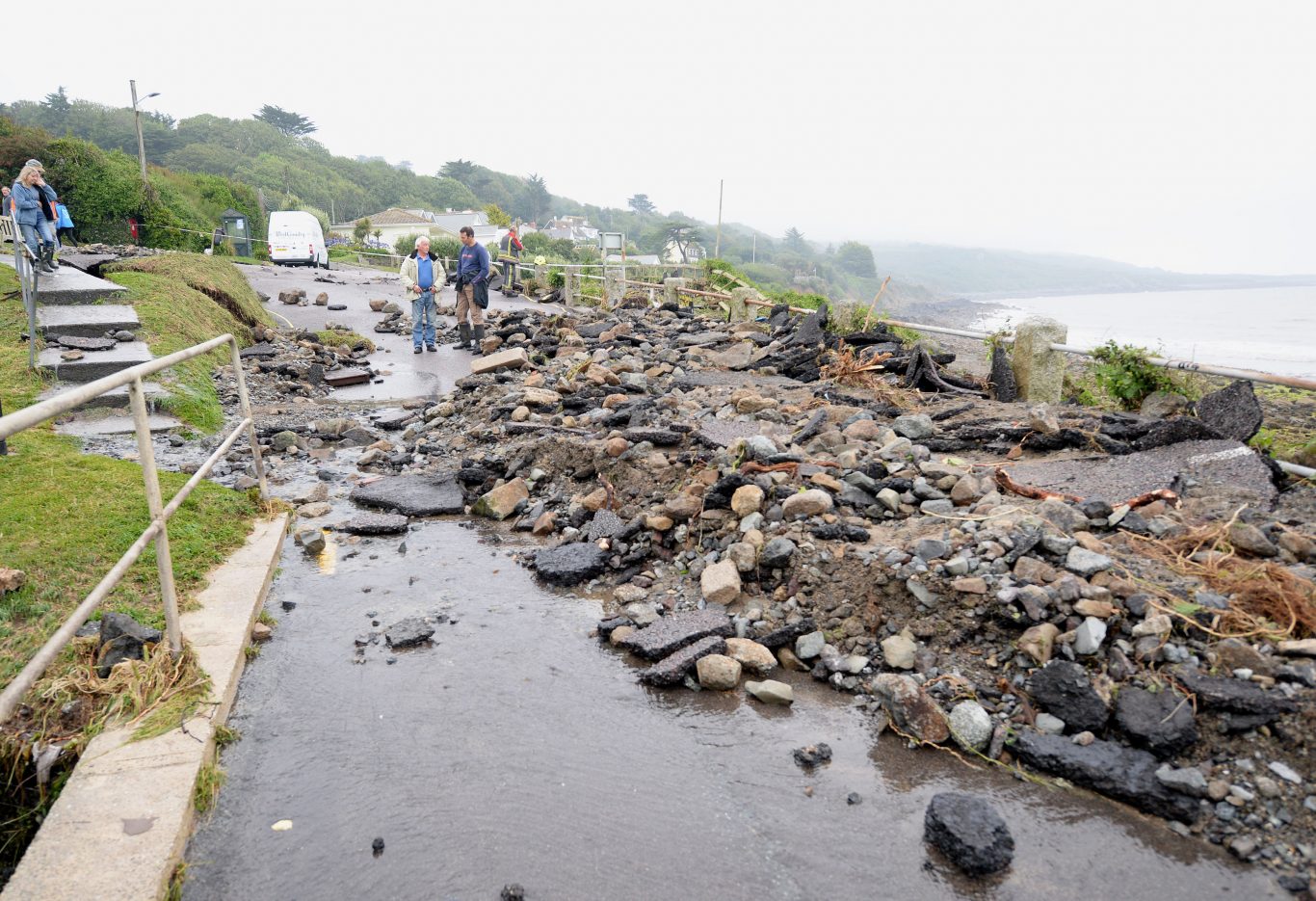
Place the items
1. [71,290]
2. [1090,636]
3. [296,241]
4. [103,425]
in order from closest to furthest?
[1090,636]
[103,425]
[71,290]
[296,241]

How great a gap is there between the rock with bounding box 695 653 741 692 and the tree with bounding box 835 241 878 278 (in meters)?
178

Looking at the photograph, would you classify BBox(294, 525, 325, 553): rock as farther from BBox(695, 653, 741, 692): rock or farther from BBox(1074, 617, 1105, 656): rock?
BBox(1074, 617, 1105, 656): rock

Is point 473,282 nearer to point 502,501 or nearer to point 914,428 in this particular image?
point 502,501

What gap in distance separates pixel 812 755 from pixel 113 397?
26.6 feet

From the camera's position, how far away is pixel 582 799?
3.04 metres

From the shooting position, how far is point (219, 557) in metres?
4.59

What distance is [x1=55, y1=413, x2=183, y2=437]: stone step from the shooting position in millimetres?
7074

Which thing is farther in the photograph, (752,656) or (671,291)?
(671,291)

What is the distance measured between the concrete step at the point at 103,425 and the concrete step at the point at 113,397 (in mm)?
184

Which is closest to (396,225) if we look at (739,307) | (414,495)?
(739,307)

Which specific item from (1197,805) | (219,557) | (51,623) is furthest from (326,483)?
(1197,805)

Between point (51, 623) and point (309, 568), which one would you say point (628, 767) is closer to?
point (51, 623)

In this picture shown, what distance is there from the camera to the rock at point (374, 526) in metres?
5.85

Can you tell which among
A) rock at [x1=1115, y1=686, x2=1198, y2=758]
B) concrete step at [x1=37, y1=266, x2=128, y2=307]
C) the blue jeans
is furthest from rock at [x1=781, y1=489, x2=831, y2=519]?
concrete step at [x1=37, y1=266, x2=128, y2=307]
